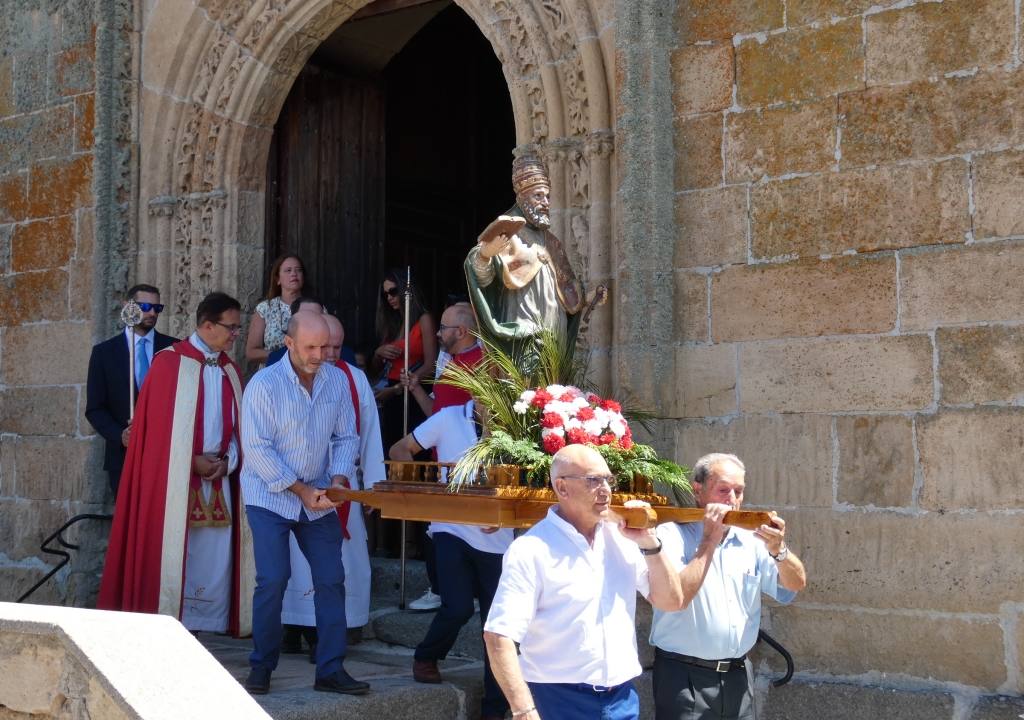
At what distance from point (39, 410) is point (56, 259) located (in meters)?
1.04

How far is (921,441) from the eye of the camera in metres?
5.94

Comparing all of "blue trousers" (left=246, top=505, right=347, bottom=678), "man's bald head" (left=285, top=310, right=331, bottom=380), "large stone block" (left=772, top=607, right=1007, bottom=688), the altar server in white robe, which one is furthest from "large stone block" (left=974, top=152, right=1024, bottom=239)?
"blue trousers" (left=246, top=505, right=347, bottom=678)

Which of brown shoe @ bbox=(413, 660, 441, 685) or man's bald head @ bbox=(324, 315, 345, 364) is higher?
man's bald head @ bbox=(324, 315, 345, 364)

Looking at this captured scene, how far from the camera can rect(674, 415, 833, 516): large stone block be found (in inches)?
244

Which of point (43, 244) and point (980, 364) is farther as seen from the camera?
point (43, 244)

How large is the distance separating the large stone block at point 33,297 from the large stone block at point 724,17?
15.6 feet

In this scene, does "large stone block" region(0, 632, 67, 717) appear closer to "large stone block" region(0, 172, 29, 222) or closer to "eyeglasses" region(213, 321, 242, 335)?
"eyeglasses" region(213, 321, 242, 335)

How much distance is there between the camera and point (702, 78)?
22.0ft

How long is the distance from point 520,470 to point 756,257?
1907 mm

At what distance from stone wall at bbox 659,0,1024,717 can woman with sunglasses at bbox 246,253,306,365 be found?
2.61 meters

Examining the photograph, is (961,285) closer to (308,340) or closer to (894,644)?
(894,644)

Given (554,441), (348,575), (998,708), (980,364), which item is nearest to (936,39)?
(980,364)

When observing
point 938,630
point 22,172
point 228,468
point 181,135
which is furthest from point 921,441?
point 22,172

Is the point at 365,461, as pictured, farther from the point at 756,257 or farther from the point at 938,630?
the point at 938,630
